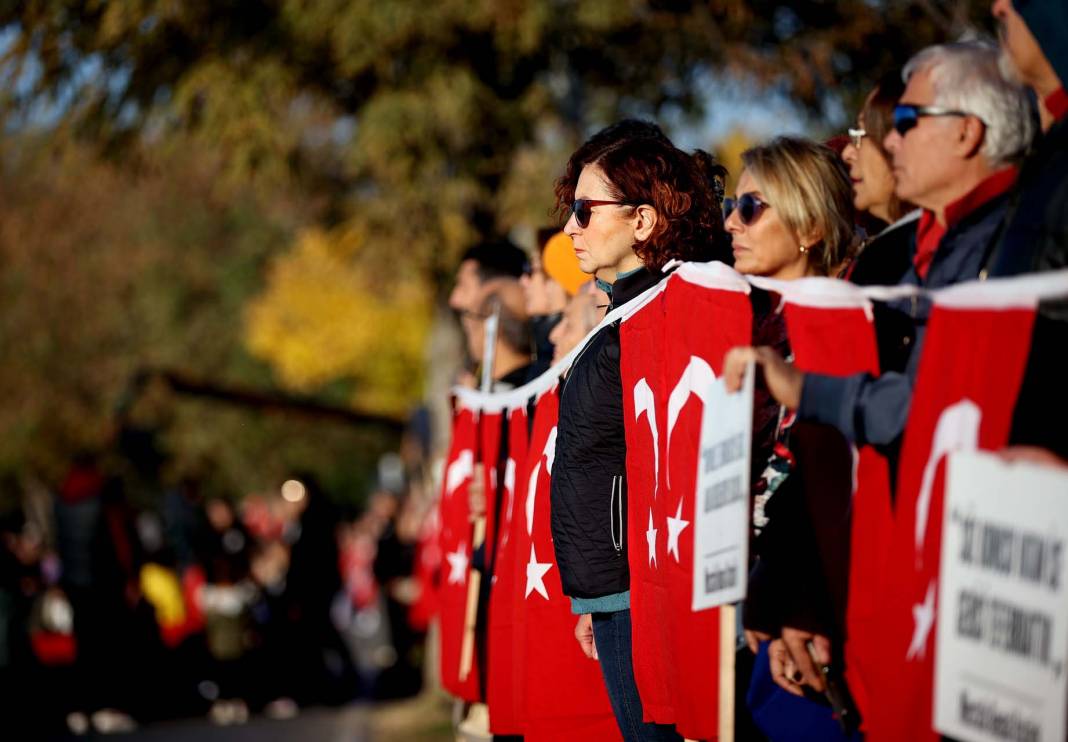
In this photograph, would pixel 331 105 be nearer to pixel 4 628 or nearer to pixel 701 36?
pixel 701 36

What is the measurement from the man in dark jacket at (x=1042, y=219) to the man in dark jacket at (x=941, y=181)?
0.25 metres

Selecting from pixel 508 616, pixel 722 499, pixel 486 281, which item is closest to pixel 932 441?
pixel 722 499

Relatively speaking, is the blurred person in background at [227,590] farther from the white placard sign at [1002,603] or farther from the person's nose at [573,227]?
the white placard sign at [1002,603]

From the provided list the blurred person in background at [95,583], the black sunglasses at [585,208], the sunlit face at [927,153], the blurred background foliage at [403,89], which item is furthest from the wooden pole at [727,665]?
the blurred person in background at [95,583]

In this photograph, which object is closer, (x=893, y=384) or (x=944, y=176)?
(x=893, y=384)

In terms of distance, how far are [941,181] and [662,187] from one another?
99 centimetres

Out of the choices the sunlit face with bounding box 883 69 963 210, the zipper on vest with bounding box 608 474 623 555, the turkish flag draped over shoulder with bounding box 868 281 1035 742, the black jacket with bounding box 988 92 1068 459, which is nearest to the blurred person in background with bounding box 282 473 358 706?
the zipper on vest with bounding box 608 474 623 555

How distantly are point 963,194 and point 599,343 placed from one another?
3.91ft

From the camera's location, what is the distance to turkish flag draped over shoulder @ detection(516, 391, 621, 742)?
173 inches

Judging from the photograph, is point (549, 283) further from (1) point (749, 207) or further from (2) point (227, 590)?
(2) point (227, 590)

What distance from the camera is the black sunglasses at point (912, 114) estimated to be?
3186 millimetres

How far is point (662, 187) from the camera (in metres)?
4.08

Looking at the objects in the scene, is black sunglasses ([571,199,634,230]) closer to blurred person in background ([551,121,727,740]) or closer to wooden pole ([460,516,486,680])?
blurred person in background ([551,121,727,740])

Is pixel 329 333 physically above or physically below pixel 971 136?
below
